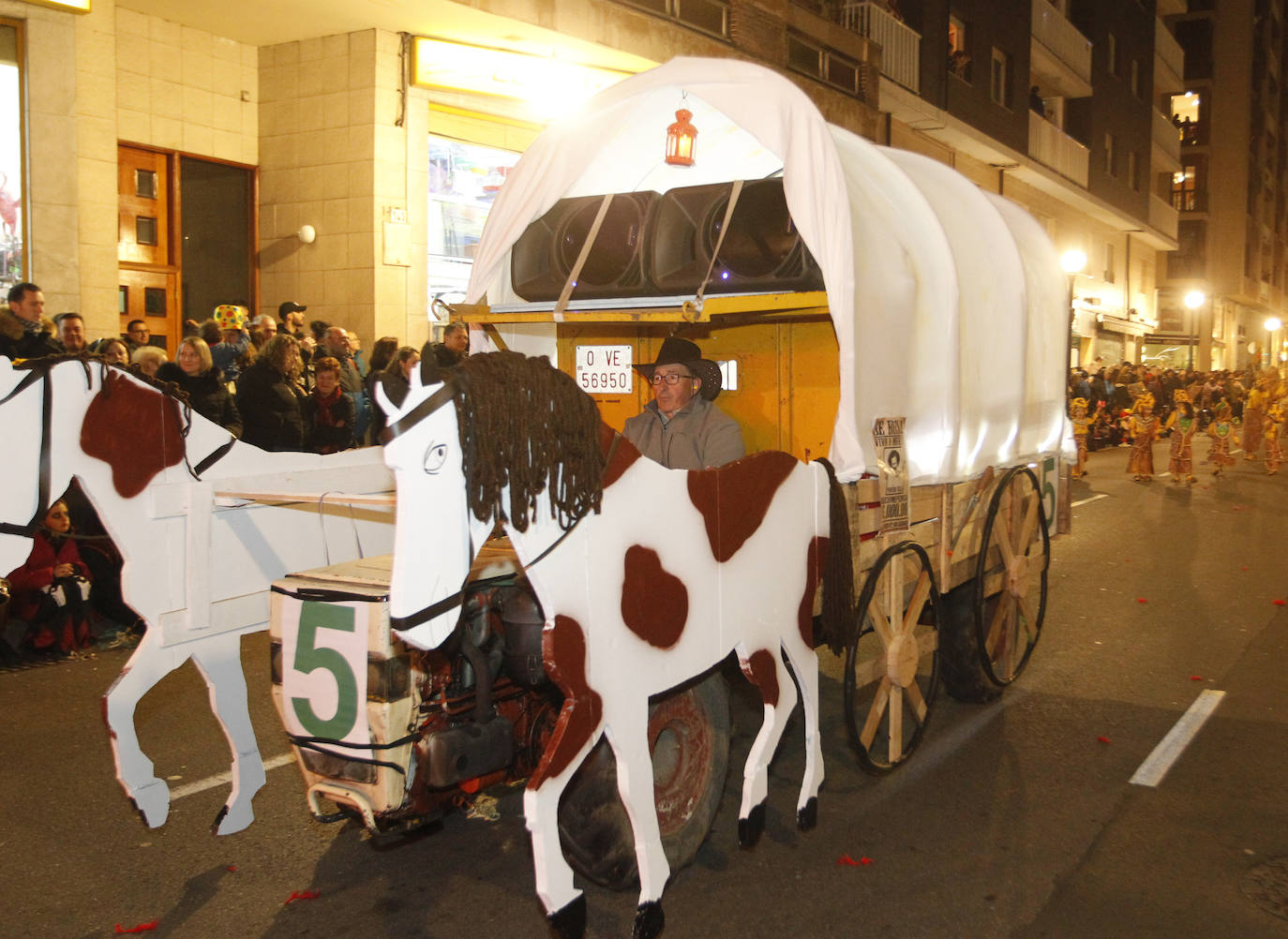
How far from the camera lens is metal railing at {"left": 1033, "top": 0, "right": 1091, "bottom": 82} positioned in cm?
3153

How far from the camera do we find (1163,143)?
46.2 m

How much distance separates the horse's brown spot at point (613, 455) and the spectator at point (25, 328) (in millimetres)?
6298

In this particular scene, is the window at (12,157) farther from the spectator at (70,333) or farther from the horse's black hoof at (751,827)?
the horse's black hoof at (751,827)

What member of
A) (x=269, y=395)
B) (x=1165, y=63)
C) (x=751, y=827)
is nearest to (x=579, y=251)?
(x=751, y=827)

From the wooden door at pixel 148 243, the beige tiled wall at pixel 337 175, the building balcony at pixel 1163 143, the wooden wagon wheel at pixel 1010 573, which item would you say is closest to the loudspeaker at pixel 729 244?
the wooden wagon wheel at pixel 1010 573

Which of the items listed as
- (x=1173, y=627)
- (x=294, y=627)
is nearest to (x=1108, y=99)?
(x=1173, y=627)

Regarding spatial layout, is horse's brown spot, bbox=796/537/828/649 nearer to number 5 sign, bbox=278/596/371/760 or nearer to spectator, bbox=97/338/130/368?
number 5 sign, bbox=278/596/371/760

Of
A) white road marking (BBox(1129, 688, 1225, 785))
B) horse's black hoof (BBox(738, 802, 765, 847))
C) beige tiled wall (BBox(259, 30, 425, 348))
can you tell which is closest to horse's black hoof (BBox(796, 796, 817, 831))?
horse's black hoof (BBox(738, 802, 765, 847))

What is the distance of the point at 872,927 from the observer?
4.25 metres

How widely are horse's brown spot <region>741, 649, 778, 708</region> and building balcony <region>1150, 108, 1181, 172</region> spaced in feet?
147

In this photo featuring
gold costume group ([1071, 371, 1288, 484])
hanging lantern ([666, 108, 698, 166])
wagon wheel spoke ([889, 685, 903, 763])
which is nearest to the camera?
wagon wheel spoke ([889, 685, 903, 763])

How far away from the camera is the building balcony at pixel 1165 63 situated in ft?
148

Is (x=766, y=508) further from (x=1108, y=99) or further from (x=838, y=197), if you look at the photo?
(x=1108, y=99)

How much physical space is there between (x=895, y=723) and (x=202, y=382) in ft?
20.4
